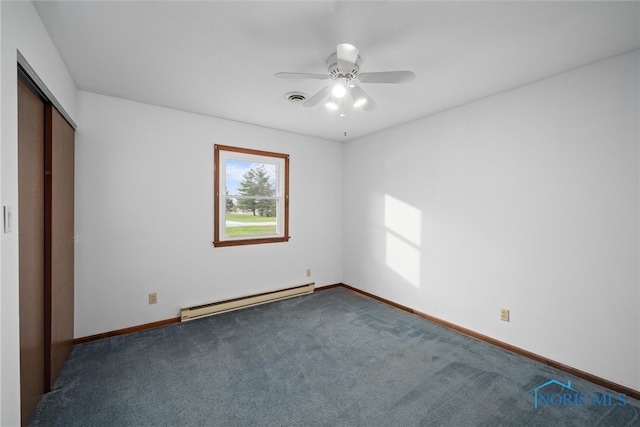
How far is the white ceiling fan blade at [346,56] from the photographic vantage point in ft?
5.37

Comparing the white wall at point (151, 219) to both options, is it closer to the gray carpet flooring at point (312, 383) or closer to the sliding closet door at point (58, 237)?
the sliding closet door at point (58, 237)

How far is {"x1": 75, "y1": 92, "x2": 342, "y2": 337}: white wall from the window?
103 millimetres

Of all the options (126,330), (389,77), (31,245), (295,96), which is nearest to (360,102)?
(389,77)

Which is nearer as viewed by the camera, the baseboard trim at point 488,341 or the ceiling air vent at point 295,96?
the baseboard trim at point 488,341

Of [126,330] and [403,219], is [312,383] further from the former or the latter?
[403,219]

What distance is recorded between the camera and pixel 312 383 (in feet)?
6.98

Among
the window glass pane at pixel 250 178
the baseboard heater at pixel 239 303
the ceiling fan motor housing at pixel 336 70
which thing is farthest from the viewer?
the window glass pane at pixel 250 178

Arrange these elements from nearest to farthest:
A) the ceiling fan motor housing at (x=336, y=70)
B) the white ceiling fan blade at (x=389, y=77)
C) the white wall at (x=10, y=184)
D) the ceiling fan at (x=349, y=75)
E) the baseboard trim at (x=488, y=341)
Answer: the white wall at (x=10, y=184) → the ceiling fan at (x=349, y=75) → the white ceiling fan blade at (x=389, y=77) → the ceiling fan motor housing at (x=336, y=70) → the baseboard trim at (x=488, y=341)

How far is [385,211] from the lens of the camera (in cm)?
397

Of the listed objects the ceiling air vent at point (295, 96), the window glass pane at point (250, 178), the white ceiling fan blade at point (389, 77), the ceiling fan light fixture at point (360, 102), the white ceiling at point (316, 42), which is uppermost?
the white ceiling at point (316, 42)

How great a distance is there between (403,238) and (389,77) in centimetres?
231

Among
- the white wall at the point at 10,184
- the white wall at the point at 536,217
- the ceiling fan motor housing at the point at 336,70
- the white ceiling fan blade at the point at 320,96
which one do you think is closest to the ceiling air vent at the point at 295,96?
the white ceiling fan blade at the point at 320,96

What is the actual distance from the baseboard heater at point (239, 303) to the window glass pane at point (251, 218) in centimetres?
86

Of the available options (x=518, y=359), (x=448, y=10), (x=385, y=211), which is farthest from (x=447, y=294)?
(x=448, y=10)
